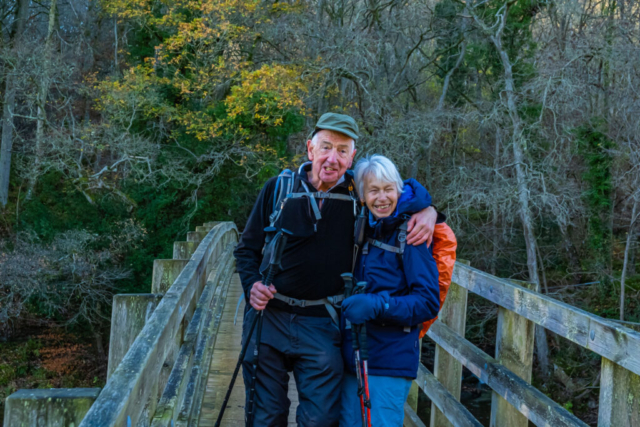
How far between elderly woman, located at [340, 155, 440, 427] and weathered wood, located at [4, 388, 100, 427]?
45.9 inches

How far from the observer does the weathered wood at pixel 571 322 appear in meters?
2.13

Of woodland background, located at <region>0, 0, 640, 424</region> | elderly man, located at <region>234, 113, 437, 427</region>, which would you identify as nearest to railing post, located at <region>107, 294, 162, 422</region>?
elderly man, located at <region>234, 113, 437, 427</region>

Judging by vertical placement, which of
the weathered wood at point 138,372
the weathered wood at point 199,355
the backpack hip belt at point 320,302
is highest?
the backpack hip belt at point 320,302

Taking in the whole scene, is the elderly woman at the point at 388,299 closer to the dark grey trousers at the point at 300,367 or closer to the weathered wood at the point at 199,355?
the dark grey trousers at the point at 300,367

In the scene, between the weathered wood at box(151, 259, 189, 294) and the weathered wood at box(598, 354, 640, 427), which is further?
the weathered wood at box(151, 259, 189, 294)

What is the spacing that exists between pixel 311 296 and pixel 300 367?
1.11ft

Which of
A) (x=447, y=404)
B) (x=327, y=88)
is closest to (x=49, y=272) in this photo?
(x=327, y=88)

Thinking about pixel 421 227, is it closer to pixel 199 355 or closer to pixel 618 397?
pixel 618 397

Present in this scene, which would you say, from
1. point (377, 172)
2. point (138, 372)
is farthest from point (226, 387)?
point (138, 372)

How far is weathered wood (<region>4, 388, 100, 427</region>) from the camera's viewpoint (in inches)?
66.0

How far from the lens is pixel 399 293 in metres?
A: 2.69

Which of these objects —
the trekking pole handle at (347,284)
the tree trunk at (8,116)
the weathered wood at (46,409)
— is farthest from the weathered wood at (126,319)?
the tree trunk at (8,116)

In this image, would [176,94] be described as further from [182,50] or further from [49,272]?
[49,272]

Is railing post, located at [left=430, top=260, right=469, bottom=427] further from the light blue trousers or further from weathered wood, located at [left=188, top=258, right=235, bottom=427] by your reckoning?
weathered wood, located at [left=188, top=258, right=235, bottom=427]
